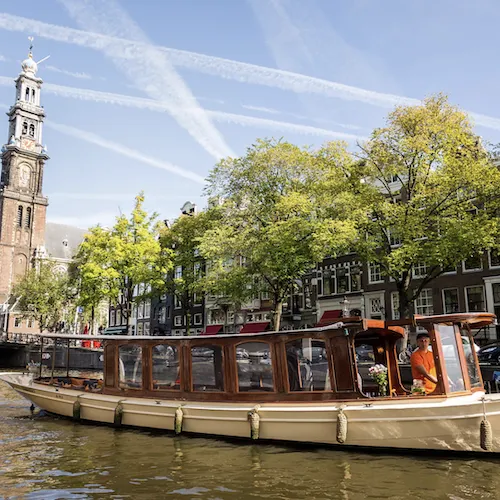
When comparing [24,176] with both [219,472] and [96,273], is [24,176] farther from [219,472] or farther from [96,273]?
[219,472]

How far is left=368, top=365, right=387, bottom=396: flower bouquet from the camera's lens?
12.2 meters

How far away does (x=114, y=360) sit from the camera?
51.4 ft

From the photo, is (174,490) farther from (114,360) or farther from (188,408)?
(114,360)

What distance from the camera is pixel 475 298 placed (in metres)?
33.5

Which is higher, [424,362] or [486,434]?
[424,362]

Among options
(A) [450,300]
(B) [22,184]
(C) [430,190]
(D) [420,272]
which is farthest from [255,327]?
(B) [22,184]

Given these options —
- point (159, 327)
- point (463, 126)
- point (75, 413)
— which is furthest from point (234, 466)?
point (159, 327)

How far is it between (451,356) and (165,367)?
24.3 feet

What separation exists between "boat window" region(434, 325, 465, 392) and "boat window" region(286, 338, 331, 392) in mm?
2588

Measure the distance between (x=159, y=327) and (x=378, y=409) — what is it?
175 feet

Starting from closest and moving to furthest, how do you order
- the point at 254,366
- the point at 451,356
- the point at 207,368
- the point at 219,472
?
the point at 219,472
the point at 451,356
the point at 254,366
the point at 207,368

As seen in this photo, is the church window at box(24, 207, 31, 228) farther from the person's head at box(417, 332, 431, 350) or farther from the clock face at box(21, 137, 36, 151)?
the person's head at box(417, 332, 431, 350)

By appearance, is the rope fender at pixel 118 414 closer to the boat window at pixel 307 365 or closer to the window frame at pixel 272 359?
the window frame at pixel 272 359

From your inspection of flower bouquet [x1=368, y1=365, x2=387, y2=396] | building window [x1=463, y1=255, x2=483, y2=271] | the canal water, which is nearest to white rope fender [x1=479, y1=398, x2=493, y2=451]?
the canal water
